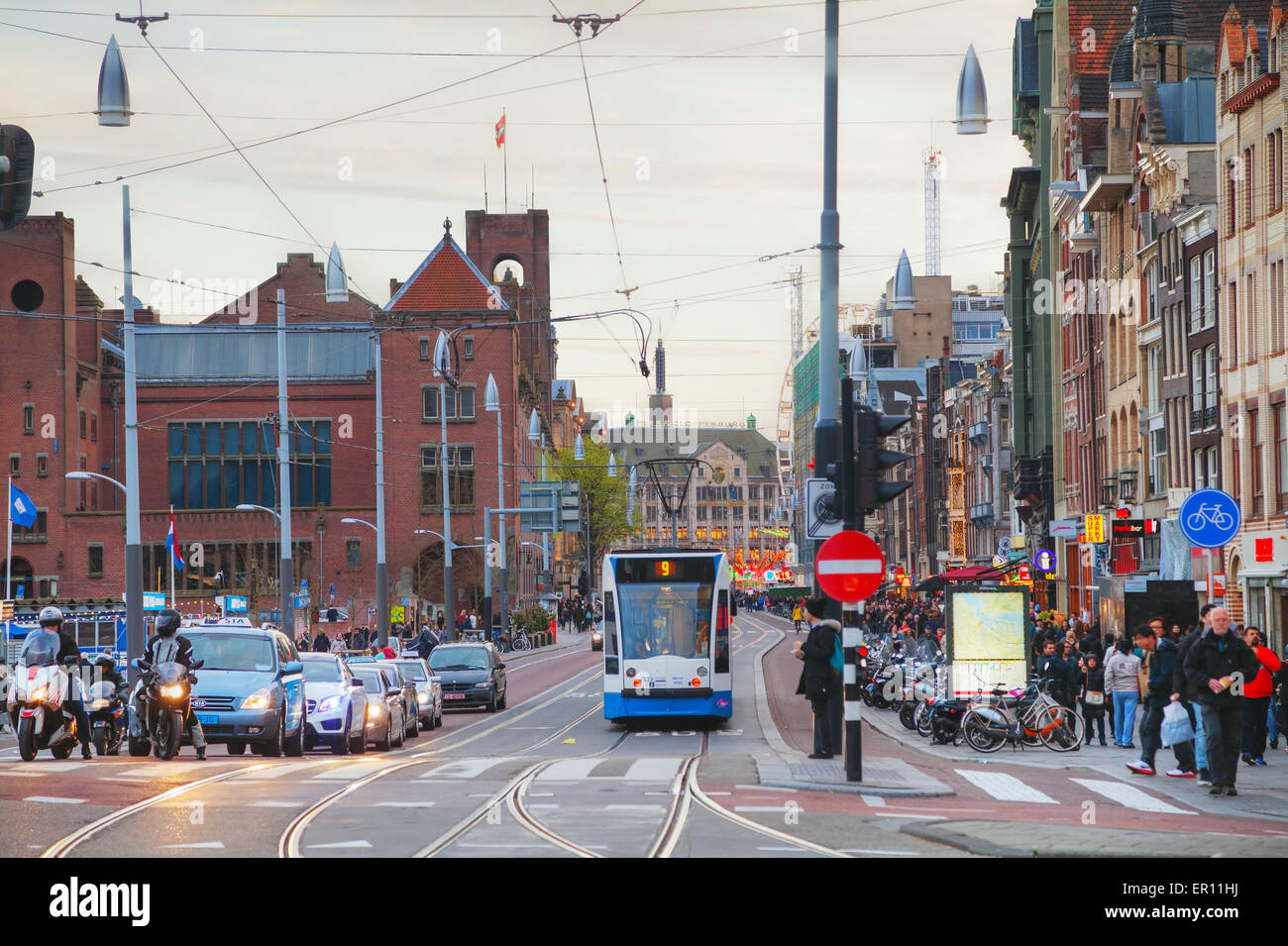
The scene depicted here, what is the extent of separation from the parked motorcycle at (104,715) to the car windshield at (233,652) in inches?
46.3

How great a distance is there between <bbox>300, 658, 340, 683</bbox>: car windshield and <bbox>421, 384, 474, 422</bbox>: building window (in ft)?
229

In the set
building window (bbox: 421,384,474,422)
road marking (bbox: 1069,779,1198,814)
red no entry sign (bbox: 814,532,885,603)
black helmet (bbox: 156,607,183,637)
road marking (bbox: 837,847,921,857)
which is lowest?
road marking (bbox: 1069,779,1198,814)

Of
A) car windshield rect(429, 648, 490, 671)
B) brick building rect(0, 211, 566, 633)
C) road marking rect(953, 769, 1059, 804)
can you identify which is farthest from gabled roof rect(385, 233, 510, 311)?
road marking rect(953, 769, 1059, 804)

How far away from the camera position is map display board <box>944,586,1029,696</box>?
3012cm

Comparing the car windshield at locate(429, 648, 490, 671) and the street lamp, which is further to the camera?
the car windshield at locate(429, 648, 490, 671)

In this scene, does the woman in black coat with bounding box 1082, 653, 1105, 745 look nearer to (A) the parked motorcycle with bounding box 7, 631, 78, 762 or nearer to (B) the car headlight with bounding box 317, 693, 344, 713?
(B) the car headlight with bounding box 317, 693, 344, 713

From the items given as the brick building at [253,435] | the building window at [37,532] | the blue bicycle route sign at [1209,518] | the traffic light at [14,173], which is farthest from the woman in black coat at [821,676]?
the building window at [37,532]

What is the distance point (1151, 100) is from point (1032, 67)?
73.0 feet

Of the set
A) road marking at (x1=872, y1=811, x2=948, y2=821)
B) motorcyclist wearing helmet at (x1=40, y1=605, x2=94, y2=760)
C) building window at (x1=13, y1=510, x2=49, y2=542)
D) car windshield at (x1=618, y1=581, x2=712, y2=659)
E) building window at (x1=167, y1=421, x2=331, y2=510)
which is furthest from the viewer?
building window at (x1=167, y1=421, x2=331, y2=510)

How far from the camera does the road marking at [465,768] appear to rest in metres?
19.7

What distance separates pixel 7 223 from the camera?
59.9 ft

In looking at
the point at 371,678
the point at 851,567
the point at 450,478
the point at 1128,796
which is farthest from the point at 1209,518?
the point at 450,478

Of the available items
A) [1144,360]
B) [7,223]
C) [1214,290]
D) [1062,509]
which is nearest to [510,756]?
[7,223]

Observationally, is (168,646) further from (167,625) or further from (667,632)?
(667,632)
